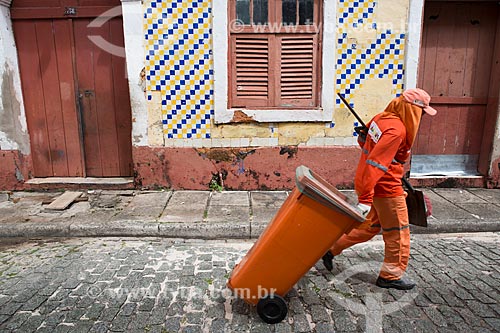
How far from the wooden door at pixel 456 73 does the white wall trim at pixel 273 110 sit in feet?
→ 5.09

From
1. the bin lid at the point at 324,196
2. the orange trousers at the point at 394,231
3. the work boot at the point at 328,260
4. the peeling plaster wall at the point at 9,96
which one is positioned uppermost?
the peeling plaster wall at the point at 9,96

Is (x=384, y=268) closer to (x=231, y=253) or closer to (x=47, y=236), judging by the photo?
(x=231, y=253)

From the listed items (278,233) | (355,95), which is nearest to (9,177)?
(278,233)

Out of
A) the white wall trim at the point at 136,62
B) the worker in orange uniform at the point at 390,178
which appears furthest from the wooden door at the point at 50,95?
A: the worker in orange uniform at the point at 390,178

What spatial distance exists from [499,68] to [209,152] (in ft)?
14.9

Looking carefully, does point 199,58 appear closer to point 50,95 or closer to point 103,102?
point 103,102

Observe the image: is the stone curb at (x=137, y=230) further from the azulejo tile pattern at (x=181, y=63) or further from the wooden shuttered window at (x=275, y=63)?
the wooden shuttered window at (x=275, y=63)

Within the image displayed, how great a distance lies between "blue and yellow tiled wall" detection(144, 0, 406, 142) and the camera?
5.23 meters

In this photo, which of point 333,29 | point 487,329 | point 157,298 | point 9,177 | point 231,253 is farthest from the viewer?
point 9,177

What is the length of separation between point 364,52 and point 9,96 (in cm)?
530

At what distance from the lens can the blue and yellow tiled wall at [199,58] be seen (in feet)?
17.1

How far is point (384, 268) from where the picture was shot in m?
3.18

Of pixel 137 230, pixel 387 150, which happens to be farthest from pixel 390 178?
pixel 137 230

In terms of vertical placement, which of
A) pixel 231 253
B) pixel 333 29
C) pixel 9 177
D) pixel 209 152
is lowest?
pixel 231 253
